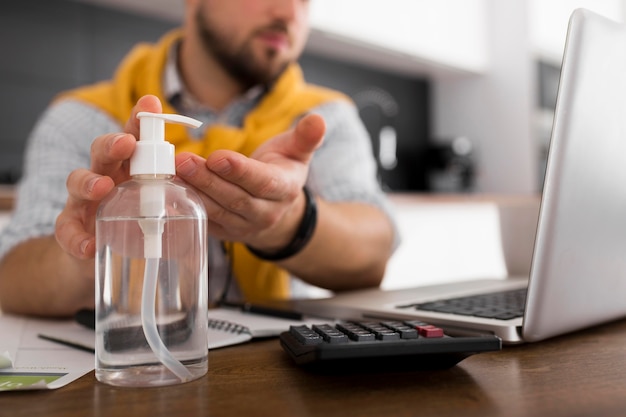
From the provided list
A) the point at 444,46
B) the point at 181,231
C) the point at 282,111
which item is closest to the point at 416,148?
the point at 444,46

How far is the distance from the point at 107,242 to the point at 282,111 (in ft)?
2.92

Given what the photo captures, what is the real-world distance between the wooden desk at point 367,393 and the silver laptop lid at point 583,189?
6 centimetres

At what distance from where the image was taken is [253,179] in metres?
0.53

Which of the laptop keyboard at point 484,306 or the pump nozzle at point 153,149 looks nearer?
the pump nozzle at point 153,149

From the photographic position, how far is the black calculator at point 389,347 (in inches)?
15.8

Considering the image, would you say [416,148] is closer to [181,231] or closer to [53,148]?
[53,148]

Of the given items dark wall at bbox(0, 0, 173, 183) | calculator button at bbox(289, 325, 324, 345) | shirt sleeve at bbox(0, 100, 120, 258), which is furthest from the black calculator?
dark wall at bbox(0, 0, 173, 183)

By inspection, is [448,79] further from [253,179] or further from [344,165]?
[253,179]

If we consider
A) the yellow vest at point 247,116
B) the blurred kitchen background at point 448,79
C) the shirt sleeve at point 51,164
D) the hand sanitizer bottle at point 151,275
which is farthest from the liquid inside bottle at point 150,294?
the blurred kitchen background at point 448,79

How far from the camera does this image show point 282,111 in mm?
1308

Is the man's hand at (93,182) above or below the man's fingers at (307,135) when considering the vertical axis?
below

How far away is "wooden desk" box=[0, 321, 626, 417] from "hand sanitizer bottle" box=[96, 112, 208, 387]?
2 cm

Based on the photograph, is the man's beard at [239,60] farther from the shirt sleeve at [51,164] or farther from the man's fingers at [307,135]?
the man's fingers at [307,135]

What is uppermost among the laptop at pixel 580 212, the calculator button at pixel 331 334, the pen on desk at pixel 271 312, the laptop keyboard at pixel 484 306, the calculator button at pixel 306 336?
the laptop at pixel 580 212
